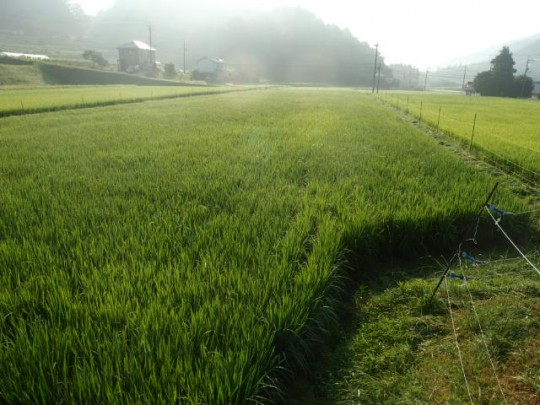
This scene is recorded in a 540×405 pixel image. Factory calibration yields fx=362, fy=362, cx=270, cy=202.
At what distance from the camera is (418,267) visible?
140 inches

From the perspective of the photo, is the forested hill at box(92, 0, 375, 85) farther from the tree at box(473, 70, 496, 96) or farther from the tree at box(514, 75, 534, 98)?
the tree at box(514, 75, 534, 98)

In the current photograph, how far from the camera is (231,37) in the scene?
355 ft

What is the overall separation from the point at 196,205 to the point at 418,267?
2.36m

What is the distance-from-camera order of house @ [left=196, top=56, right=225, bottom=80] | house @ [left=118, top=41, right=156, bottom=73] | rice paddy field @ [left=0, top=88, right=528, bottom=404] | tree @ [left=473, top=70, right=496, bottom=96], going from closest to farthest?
rice paddy field @ [left=0, top=88, right=528, bottom=404]
tree @ [left=473, top=70, right=496, bottom=96]
house @ [left=118, top=41, right=156, bottom=73]
house @ [left=196, top=56, right=225, bottom=80]

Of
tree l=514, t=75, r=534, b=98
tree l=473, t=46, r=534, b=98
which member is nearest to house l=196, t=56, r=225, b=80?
tree l=473, t=46, r=534, b=98

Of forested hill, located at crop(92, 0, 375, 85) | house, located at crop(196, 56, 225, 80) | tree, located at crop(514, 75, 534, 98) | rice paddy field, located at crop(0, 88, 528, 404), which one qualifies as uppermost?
forested hill, located at crop(92, 0, 375, 85)

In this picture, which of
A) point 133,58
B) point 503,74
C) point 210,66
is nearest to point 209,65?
point 210,66

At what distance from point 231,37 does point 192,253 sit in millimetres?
116926

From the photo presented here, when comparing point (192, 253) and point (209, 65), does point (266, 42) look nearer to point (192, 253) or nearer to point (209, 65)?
point (209, 65)

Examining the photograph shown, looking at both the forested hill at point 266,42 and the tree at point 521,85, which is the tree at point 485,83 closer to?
the tree at point 521,85

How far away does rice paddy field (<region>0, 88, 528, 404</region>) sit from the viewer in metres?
1.65

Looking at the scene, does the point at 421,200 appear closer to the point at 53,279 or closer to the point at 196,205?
the point at 196,205

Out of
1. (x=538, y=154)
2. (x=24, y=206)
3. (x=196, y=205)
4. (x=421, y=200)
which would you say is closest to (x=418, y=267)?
(x=421, y=200)

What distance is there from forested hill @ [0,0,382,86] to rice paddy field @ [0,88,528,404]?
8969 centimetres
